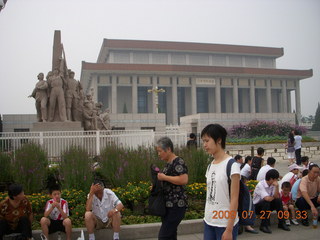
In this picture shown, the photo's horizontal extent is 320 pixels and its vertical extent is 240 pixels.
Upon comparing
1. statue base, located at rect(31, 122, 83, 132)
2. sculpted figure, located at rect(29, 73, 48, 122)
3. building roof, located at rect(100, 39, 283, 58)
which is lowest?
statue base, located at rect(31, 122, 83, 132)

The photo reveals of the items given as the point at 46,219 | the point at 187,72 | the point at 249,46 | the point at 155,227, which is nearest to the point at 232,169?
the point at 155,227

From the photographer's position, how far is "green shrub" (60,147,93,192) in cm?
607

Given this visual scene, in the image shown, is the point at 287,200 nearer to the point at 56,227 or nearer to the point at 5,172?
the point at 56,227

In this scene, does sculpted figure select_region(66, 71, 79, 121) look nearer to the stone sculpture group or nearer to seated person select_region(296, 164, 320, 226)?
the stone sculpture group

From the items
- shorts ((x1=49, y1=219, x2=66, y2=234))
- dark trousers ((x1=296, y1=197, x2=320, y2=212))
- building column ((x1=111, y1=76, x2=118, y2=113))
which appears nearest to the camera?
shorts ((x1=49, y1=219, x2=66, y2=234))

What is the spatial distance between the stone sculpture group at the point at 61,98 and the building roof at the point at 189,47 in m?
40.3

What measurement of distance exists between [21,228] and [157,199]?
2.23m

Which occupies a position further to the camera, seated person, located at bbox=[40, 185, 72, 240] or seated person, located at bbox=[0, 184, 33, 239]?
seated person, located at bbox=[40, 185, 72, 240]

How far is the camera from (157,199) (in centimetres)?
328

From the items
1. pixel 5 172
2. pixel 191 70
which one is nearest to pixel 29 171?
pixel 5 172

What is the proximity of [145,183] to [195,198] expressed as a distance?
42.6 inches

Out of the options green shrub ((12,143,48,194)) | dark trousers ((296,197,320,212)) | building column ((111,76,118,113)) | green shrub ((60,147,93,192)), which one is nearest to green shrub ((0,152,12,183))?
green shrub ((12,143,48,194))

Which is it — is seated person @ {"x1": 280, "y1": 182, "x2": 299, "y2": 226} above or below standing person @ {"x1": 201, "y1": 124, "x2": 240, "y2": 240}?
below

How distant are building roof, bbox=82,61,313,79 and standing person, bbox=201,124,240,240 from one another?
43.7 meters
